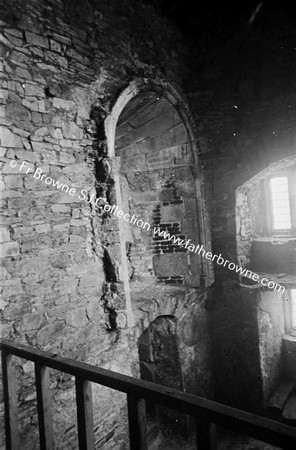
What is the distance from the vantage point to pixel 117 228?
11.5 ft

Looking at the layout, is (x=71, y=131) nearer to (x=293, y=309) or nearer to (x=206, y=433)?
(x=206, y=433)

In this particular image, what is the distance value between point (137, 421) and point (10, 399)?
0.96 metres

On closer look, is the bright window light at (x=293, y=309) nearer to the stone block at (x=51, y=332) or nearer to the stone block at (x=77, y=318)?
the stone block at (x=77, y=318)

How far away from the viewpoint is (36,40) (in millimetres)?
2914

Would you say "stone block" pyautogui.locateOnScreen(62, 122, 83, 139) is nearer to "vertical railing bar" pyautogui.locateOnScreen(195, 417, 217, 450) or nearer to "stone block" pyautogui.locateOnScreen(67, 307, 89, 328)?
"stone block" pyautogui.locateOnScreen(67, 307, 89, 328)

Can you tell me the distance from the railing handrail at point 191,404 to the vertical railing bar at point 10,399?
0.36 metres

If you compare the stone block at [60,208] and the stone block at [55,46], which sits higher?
the stone block at [55,46]

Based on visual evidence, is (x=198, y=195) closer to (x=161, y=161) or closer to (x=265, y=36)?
(x=161, y=161)

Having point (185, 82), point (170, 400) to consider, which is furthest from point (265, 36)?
point (170, 400)

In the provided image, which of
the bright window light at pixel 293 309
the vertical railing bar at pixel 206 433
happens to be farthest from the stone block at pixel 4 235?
the bright window light at pixel 293 309

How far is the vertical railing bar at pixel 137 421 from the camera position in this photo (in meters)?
1.39

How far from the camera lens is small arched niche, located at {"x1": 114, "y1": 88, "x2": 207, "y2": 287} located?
5099 mm

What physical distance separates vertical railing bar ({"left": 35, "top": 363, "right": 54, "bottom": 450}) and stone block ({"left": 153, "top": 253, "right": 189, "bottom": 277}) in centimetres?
356

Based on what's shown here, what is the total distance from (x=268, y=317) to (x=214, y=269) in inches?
49.3
